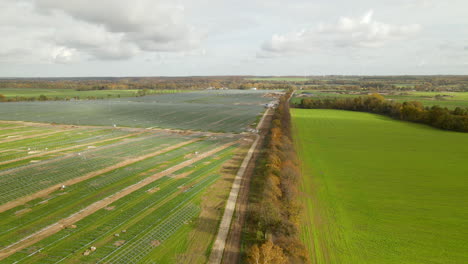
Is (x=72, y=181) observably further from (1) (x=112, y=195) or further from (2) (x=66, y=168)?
(1) (x=112, y=195)

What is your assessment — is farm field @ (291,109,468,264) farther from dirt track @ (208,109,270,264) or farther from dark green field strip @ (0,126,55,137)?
dark green field strip @ (0,126,55,137)

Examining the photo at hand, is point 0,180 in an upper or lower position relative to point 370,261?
upper

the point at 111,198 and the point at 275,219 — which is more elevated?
the point at 275,219

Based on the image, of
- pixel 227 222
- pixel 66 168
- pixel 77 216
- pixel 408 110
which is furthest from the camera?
pixel 408 110

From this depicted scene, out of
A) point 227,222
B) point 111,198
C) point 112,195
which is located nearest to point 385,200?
point 227,222

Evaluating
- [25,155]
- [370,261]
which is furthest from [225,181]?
[25,155]

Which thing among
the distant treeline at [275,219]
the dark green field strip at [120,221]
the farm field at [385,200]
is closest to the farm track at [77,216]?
the dark green field strip at [120,221]

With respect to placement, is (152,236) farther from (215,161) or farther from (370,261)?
(215,161)
